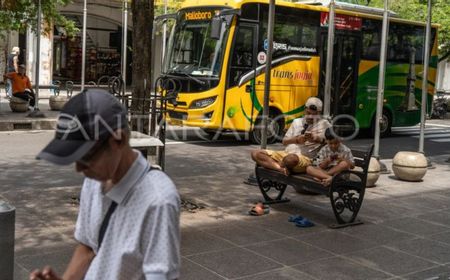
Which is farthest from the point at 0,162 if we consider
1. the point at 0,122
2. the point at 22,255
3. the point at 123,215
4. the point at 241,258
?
the point at 123,215

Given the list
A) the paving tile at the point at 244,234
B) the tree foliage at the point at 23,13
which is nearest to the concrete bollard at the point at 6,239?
the paving tile at the point at 244,234

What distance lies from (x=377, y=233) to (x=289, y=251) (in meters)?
1.39

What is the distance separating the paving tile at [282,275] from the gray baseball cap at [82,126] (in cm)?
345

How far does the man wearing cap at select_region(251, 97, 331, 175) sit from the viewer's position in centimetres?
781

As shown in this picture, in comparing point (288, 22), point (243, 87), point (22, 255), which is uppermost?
point (288, 22)

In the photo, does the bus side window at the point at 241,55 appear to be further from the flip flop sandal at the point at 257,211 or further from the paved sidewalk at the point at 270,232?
the flip flop sandal at the point at 257,211

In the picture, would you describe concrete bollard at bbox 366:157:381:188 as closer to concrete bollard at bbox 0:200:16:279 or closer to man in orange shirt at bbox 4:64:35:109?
concrete bollard at bbox 0:200:16:279

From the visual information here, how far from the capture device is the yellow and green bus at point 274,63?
1467 cm

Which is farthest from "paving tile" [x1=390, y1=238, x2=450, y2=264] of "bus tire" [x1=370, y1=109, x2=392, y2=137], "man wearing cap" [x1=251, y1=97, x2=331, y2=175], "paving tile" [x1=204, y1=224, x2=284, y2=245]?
"bus tire" [x1=370, y1=109, x2=392, y2=137]

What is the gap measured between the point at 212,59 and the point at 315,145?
23.7 ft

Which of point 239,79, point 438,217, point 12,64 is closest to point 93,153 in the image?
point 438,217

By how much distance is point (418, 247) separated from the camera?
6.45 metres

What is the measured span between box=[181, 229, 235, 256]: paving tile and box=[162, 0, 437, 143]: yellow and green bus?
8.18 m

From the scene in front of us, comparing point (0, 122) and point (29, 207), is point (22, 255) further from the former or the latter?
point (0, 122)
